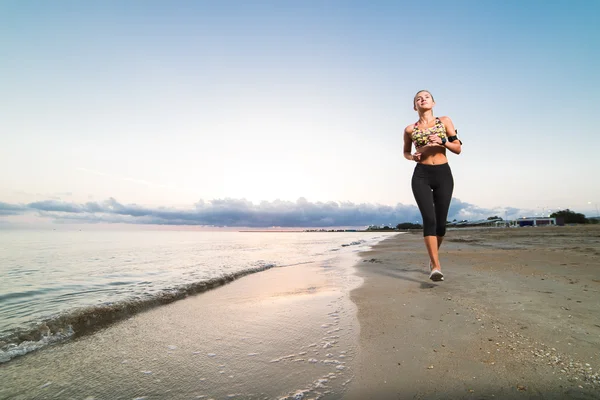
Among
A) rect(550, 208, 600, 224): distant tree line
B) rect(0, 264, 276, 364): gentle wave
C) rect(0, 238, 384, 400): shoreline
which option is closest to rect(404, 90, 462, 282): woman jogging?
rect(0, 238, 384, 400): shoreline

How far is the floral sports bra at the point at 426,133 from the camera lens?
16.7 feet

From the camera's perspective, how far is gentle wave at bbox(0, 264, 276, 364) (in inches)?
133

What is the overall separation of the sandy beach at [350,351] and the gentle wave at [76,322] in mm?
304

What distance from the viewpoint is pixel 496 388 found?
1.78 m

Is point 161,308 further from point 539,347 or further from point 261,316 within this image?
point 539,347

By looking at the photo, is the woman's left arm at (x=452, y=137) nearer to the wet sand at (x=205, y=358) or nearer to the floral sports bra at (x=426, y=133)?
the floral sports bra at (x=426, y=133)

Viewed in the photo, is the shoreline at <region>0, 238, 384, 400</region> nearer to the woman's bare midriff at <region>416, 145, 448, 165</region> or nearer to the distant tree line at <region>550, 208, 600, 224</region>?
the woman's bare midriff at <region>416, 145, 448, 165</region>

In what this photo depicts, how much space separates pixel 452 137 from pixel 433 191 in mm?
1016

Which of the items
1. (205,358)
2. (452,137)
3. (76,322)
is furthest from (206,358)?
(452,137)

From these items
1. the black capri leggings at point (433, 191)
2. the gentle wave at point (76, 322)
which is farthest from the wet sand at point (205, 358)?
the black capri leggings at point (433, 191)

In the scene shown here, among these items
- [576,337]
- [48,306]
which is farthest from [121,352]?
[576,337]

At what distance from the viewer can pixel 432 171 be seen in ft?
17.0

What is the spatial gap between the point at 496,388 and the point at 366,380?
31.0 inches

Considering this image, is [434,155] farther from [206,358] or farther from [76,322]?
[76,322]
